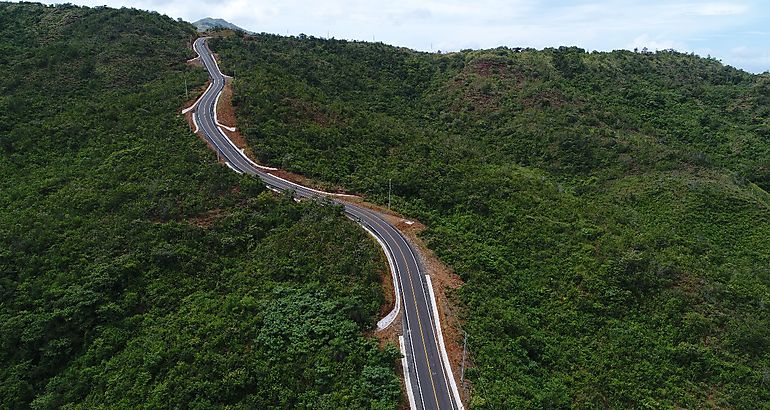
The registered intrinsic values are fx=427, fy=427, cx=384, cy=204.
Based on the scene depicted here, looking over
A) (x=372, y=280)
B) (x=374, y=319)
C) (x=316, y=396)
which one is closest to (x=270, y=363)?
(x=316, y=396)

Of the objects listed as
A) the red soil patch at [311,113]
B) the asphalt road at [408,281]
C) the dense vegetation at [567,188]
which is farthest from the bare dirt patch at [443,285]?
the red soil patch at [311,113]

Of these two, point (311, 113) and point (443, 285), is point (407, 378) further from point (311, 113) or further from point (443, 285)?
point (311, 113)

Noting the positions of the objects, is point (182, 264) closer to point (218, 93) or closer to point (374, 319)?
point (374, 319)

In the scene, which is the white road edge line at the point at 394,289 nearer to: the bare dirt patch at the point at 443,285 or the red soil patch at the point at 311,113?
the bare dirt patch at the point at 443,285

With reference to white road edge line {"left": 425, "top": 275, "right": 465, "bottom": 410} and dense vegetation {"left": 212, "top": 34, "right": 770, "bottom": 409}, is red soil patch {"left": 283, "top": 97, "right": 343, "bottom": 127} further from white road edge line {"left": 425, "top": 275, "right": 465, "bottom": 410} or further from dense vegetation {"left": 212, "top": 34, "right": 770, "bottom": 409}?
white road edge line {"left": 425, "top": 275, "right": 465, "bottom": 410}

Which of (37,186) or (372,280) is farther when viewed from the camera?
(37,186)

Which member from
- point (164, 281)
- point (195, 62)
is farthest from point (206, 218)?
point (195, 62)
